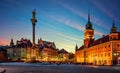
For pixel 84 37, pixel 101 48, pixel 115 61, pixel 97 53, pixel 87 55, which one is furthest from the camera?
pixel 84 37

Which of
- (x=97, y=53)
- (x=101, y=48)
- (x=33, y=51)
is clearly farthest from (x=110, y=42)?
(x=33, y=51)

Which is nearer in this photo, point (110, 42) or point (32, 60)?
point (110, 42)

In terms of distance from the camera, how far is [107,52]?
9269 centimetres

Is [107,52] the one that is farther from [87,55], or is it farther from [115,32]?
[87,55]

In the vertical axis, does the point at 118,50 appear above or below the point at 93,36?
below

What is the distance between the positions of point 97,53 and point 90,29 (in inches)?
1468

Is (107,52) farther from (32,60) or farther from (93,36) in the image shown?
(32,60)

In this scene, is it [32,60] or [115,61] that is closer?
[115,61]

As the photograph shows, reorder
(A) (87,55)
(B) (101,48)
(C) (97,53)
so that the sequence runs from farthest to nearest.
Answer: (A) (87,55) → (C) (97,53) → (B) (101,48)

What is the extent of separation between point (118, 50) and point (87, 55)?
52.4m

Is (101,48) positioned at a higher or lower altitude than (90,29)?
lower

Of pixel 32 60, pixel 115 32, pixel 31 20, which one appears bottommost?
pixel 32 60

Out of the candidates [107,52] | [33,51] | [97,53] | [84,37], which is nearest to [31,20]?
[33,51]

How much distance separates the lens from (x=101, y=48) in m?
103
